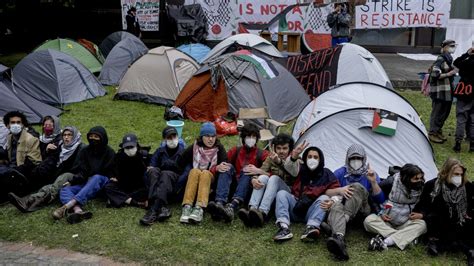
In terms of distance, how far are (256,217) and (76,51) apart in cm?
1038

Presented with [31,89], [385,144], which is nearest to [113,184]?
[385,144]

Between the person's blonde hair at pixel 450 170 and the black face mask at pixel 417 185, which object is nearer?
the person's blonde hair at pixel 450 170

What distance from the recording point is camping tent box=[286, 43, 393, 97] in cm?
992

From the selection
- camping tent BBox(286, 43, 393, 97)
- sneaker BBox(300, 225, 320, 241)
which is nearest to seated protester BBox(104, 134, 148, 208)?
sneaker BBox(300, 225, 320, 241)

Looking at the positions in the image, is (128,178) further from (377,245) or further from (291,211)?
(377,245)

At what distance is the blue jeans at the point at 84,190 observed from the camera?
5.68 m

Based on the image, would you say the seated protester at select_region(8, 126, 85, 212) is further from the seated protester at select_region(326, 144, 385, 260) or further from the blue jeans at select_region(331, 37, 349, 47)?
the blue jeans at select_region(331, 37, 349, 47)

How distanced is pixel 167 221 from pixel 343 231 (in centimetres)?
191

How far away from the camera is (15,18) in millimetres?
21219

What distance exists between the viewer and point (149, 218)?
543 centimetres

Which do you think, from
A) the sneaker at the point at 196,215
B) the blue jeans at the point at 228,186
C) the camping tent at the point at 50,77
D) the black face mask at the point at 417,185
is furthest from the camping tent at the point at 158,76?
the black face mask at the point at 417,185

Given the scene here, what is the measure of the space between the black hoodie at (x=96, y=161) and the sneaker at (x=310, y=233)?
2.47 metres

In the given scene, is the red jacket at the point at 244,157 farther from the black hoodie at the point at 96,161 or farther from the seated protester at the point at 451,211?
the seated protester at the point at 451,211

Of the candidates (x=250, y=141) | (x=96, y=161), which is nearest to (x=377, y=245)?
(x=250, y=141)
